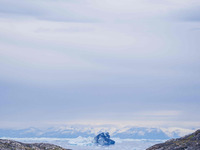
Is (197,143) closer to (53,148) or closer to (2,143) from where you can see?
(53,148)

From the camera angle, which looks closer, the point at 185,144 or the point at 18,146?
the point at 185,144

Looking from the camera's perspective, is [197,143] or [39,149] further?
[39,149]

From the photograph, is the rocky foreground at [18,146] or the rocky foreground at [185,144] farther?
the rocky foreground at [18,146]

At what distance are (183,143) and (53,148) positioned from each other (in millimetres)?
7062

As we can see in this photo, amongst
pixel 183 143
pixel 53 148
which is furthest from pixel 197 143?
pixel 53 148

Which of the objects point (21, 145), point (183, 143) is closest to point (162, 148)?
point (183, 143)

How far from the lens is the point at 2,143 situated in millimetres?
18422

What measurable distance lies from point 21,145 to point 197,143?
9.10 m

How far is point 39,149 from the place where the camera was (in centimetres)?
1906

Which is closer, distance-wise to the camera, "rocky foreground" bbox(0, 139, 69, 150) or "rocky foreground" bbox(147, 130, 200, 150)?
"rocky foreground" bbox(147, 130, 200, 150)

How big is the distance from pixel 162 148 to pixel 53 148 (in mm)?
→ 5971

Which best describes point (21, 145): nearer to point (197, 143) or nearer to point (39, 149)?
point (39, 149)

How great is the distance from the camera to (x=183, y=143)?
18375 millimetres

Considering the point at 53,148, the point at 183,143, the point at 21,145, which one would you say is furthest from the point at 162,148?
the point at 21,145
